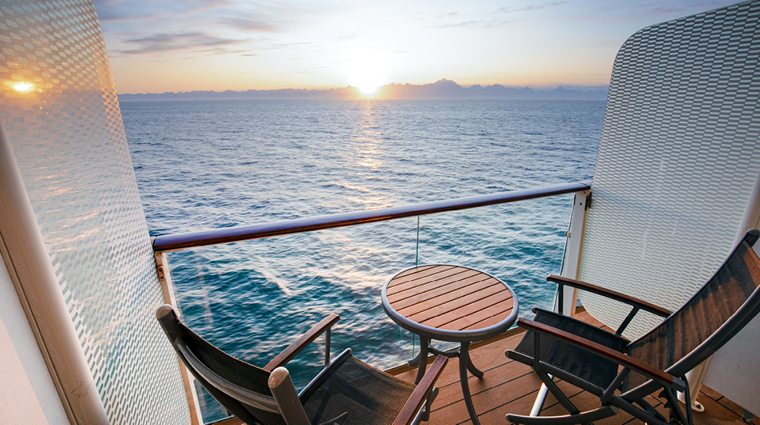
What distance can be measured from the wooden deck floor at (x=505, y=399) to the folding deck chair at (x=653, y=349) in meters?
0.28

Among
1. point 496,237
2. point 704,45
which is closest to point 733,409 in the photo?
point 704,45

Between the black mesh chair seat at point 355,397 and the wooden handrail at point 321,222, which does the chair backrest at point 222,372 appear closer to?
the black mesh chair seat at point 355,397

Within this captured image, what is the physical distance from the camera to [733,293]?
149 cm

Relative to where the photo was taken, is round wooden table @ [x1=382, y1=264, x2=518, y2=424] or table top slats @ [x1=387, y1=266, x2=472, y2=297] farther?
table top slats @ [x1=387, y1=266, x2=472, y2=297]

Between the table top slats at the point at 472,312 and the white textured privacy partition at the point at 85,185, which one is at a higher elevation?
the white textured privacy partition at the point at 85,185

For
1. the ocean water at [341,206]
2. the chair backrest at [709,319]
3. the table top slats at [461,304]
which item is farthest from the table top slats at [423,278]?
the chair backrest at [709,319]

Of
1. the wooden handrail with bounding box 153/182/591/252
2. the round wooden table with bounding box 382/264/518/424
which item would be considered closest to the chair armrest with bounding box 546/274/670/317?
the round wooden table with bounding box 382/264/518/424

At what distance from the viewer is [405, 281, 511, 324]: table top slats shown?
1.74 m

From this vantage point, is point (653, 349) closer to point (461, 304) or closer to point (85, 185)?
point (461, 304)

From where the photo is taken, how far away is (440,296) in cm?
190

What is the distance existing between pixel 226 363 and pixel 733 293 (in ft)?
6.14

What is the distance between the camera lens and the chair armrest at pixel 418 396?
1.24 metres

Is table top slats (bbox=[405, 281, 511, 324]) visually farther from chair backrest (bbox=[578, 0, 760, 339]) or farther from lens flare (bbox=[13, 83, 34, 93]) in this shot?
lens flare (bbox=[13, 83, 34, 93])

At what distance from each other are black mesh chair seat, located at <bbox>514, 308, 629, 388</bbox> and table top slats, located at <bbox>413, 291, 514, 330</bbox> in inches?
8.7
